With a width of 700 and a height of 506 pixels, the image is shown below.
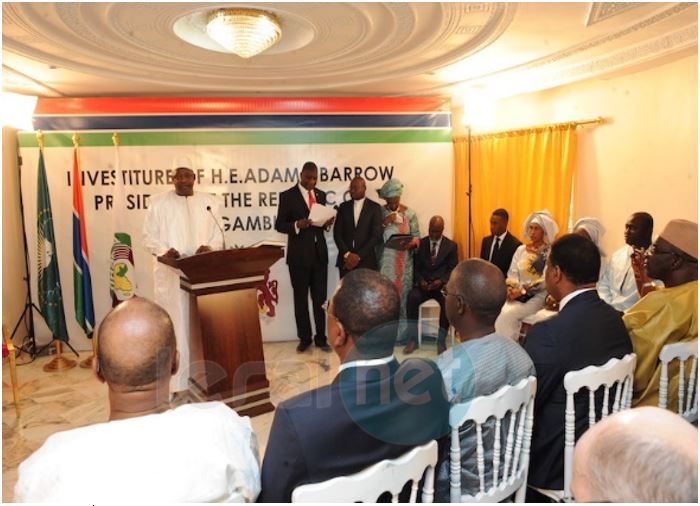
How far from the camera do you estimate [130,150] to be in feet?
16.9

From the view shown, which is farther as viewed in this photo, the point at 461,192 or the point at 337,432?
the point at 461,192

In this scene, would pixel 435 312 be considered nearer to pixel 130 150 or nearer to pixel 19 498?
pixel 130 150

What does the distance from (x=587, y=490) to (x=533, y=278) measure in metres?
3.73

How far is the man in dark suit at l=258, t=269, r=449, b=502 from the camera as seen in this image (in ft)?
4.03

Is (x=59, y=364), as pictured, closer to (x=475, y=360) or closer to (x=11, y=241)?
(x=11, y=241)

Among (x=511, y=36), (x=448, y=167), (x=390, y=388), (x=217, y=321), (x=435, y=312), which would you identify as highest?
(x=511, y=36)

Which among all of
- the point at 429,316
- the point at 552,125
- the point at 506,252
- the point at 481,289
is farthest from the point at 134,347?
the point at 552,125

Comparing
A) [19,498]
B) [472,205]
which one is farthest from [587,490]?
[472,205]

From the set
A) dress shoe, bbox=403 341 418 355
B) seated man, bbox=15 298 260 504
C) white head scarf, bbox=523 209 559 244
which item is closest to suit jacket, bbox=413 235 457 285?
dress shoe, bbox=403 341 418 355

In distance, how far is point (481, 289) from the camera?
1901mm

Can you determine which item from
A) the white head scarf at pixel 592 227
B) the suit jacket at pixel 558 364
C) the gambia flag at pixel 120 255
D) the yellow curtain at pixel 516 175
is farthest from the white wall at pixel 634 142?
the gambia flag at pixel 120 255

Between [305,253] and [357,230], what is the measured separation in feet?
1.79

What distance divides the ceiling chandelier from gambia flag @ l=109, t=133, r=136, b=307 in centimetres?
221

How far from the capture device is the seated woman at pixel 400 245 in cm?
502
